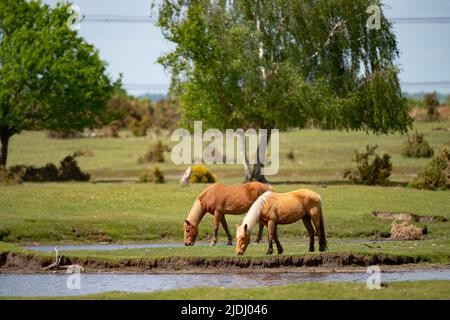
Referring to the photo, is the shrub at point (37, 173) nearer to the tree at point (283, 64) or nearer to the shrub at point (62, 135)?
the tree at point (283, 64)

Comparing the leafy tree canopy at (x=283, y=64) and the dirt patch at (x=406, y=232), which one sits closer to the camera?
the dirt patch at (x=406, y=232)

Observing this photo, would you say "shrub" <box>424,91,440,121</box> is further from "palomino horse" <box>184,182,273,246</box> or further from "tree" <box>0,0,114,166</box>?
"palomino horse" <box>184,182,273,246</box>

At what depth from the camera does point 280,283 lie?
20.8 m

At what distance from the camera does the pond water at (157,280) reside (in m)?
20.5

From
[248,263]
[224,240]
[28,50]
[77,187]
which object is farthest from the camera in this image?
[28,50]

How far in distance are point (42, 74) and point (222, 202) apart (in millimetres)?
28527

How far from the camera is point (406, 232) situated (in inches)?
1163

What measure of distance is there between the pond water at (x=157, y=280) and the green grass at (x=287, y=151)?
2706cm

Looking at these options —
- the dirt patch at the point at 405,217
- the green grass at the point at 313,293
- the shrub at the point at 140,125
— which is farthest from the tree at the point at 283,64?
the shrub at the point at 140,125

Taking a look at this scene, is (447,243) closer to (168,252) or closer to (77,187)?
(168,252)

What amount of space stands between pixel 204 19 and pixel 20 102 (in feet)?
45.3
